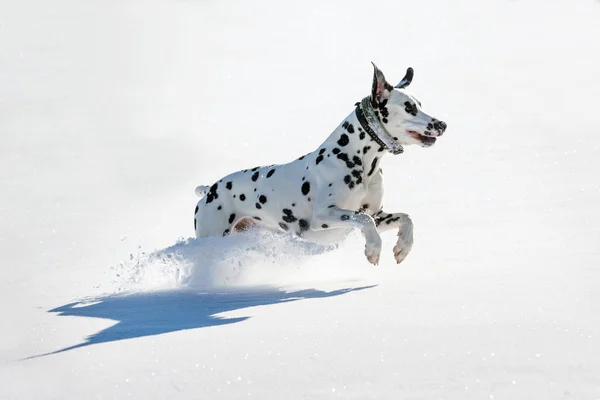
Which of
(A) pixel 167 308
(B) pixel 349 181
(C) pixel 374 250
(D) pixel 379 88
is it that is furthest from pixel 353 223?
(A) pixel 167 308

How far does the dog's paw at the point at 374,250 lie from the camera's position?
293 inches

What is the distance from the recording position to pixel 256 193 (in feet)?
28.9

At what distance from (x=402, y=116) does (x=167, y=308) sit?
2.43m

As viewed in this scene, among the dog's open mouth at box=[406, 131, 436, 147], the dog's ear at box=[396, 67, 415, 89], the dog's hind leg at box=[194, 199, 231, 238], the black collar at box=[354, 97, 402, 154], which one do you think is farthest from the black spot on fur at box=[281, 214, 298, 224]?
the dog's ear at box=[396, 67, 415, 89]

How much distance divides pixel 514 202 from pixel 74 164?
698 cm

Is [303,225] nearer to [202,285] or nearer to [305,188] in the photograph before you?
[305,188]

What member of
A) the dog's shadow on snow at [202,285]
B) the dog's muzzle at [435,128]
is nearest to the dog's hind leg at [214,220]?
the dog's shadow on snow at [202,285]

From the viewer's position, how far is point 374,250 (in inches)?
293

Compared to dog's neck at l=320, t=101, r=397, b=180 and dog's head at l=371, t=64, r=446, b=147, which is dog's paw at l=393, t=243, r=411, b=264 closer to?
dog's neck at l=320, t=101, r=397, b=180

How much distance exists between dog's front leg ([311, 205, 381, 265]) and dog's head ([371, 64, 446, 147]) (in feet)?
2.50

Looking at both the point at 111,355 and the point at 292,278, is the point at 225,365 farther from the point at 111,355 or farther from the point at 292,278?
the point at 292,278

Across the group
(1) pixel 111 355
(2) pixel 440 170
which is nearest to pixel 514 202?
(2) pixel 440 170

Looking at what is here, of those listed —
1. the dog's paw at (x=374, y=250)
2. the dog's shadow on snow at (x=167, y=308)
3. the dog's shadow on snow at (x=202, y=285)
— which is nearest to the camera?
the dog's shadow on snow at (x=167, y=308)

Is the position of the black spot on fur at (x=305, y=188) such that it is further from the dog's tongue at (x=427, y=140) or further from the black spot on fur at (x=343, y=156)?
the dog's tongue at (x=427, y=140)
